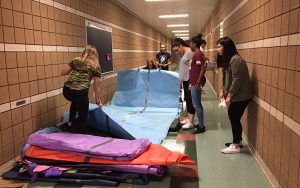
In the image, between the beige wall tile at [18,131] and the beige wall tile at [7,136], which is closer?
the beige wall tile at [7,136]

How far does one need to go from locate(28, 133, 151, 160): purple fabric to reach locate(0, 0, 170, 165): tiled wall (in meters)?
0.39

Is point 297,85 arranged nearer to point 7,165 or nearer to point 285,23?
point 285,23

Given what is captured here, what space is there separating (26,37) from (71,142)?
1526mm

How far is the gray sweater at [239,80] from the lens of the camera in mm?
3531

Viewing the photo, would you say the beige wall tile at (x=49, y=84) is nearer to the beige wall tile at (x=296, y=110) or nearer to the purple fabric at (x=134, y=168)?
the purple fabric at (x=134, y=168)

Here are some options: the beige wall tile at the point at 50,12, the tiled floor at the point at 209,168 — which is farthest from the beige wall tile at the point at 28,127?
the beige wall tile at the point at 50,12

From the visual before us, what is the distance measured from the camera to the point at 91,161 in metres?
3.02

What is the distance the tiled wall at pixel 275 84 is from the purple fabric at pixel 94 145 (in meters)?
1.39

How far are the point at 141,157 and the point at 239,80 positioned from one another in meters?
1.58

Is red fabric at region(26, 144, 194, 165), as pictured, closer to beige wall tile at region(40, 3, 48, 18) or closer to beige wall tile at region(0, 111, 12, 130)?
beige wall tile at region(0, 111, 12, 130)

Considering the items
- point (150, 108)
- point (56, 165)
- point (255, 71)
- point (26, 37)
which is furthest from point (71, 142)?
point (150, 108)

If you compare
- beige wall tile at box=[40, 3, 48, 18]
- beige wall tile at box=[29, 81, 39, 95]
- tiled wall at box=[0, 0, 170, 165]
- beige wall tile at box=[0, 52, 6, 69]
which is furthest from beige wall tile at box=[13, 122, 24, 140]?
beige wall tile at box=[40, 3, 48, 18]

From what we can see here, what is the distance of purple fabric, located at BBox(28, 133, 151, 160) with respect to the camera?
301cm

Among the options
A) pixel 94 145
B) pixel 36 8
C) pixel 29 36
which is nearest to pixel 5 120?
pixel 94 145
